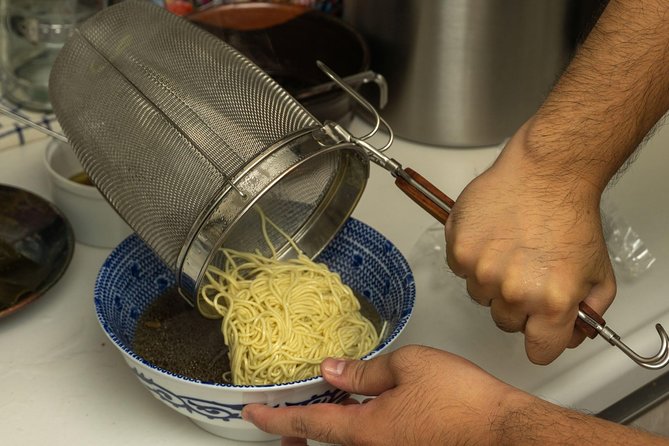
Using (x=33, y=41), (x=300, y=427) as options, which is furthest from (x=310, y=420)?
(x=33, y=41)

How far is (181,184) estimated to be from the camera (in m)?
0.92

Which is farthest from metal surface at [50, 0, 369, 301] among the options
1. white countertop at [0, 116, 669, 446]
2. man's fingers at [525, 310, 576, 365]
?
man's fingers at [525, 310, 576, 365]

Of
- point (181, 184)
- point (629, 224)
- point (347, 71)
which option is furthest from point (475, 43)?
point (181, 184)

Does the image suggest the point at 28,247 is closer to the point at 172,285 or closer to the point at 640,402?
the point at 172,285

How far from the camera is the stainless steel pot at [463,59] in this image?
3.99 ft

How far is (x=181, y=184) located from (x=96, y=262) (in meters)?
0.28

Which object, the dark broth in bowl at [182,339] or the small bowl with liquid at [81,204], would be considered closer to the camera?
the dark broth in bowl at [182,339]

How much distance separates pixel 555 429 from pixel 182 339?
43 centimetres

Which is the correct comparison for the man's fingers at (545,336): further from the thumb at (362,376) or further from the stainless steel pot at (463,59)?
the stainless steel pot at (463,59)

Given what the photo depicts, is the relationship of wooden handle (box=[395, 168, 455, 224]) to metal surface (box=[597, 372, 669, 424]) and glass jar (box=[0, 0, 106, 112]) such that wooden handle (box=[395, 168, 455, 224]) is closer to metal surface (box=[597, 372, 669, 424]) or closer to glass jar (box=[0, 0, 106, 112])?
metal surface (box=[597, 372, 669, 424])

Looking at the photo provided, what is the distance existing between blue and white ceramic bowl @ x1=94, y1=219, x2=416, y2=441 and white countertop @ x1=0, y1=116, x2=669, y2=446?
67 millimetres

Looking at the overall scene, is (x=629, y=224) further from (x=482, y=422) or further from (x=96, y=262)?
(x=96, y=262)

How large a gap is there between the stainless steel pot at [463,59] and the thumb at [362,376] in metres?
0.58

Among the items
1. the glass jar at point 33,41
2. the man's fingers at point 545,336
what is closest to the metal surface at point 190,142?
the man's fingers at point 545,336
